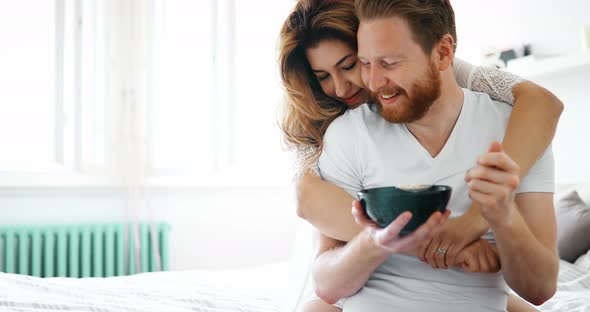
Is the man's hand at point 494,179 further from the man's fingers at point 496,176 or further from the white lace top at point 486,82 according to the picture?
the white lace top at point 486,82

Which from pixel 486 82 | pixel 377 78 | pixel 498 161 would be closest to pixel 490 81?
pixel 486 82

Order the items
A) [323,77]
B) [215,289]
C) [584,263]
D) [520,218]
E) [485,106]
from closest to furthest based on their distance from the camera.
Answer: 1. [520,218]
2. [485,106]
3. [323,77]
4. [215,289]
5. [584,263]

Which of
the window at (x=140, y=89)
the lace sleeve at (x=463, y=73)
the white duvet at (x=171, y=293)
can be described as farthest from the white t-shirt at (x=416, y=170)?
the window at (x=140, y=89)

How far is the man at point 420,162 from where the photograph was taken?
3.96 feet

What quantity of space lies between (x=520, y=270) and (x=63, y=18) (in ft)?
10.1

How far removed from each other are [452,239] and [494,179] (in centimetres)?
24

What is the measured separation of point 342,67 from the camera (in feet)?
5.45

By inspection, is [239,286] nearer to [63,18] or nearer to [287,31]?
[287,31]

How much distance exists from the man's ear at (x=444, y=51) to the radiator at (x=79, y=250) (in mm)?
2514

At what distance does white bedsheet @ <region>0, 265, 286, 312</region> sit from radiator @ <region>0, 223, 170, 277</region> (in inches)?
48.4

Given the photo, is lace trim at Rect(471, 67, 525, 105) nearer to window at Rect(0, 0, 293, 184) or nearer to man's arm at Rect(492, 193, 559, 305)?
man's arm at Rect(492, 193, 559, 305)

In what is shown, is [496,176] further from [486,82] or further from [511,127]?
[486,82]

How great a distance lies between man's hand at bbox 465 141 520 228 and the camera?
3.14 feet

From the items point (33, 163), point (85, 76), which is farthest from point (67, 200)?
point (85, 76)
